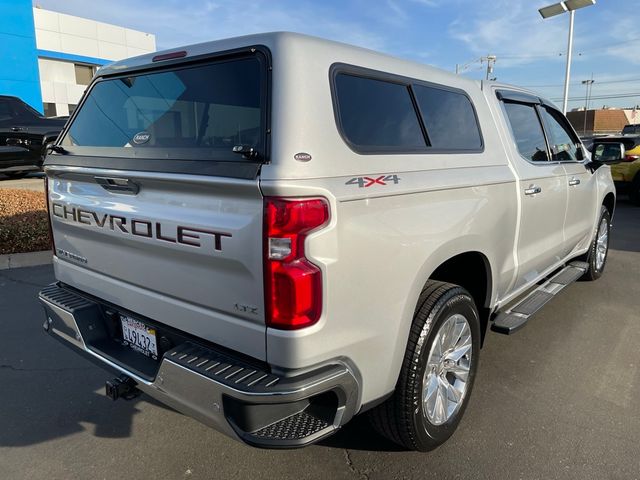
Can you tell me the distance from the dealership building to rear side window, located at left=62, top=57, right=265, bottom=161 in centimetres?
2450

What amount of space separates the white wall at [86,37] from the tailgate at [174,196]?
1097 inches

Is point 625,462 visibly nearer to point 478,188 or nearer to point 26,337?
point 478,188

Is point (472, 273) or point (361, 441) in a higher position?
point (472, 273)

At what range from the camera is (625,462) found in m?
2.64

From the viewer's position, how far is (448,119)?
294cm

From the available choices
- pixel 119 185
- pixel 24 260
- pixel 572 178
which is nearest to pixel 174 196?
pixel 119 185

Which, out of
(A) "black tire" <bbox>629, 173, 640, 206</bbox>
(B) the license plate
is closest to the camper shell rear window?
(B) the license plate

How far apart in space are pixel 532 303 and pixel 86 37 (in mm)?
32744

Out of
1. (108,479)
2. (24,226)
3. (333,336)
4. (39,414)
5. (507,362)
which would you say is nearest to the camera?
(333,336)

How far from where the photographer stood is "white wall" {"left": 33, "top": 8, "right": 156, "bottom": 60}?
90.9 ft

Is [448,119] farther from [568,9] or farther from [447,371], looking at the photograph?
[568,9]

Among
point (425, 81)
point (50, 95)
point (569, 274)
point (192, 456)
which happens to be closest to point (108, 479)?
point (192, 456)

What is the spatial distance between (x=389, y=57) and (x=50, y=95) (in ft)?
99.8

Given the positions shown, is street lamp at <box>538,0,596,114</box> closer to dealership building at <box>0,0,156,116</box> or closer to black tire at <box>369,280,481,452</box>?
black tire at <box>369,280,481,452</box>
